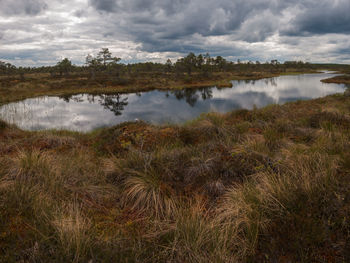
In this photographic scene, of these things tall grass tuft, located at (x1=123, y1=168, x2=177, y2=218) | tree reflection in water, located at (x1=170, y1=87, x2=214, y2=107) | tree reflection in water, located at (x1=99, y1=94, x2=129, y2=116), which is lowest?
tall grass tuft, located at (x1=123, y1=168, x2=177, y2=218)

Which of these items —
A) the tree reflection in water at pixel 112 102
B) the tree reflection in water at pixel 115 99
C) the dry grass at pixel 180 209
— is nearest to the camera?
the dry grass at pixel 180 209

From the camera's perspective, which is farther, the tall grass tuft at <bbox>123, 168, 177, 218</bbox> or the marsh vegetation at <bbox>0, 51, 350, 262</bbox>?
the tall grass tuft at <bbox>123, 168, 177, 218</bbox>

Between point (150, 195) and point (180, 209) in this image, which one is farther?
point (150, 195)

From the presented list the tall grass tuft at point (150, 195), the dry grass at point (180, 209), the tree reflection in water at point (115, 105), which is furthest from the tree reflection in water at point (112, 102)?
the tall grass tuft at point (150, 195)

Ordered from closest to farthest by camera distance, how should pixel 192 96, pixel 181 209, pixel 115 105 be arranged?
1. pixel 181 209
2. pixel 115 105
3. pixel 192 96

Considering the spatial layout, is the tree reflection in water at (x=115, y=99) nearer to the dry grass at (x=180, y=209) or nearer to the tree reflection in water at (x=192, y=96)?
the tree reflection in water at (x=192, y=96)

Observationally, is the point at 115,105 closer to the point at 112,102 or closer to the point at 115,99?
the point at 112,102

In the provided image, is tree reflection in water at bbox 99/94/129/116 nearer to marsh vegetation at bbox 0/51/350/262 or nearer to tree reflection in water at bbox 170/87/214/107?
tree reflection in water at bbox 170/87/214/107

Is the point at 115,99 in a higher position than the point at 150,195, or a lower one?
higher

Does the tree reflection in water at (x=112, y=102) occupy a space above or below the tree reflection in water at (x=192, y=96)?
below

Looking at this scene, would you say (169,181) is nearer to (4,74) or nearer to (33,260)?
(33,260)

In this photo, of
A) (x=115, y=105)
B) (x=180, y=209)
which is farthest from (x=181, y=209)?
(x=115, y=105)

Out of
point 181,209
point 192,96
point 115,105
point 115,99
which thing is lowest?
point 181,209

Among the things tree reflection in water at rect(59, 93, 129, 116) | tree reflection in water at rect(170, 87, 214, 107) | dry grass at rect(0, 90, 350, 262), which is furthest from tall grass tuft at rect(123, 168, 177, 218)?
tree reflection in water at rect(170, 87, 214, 107)
